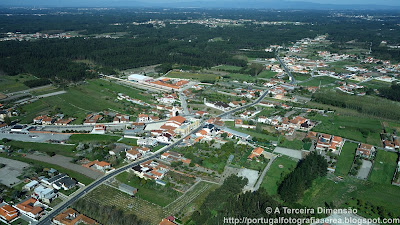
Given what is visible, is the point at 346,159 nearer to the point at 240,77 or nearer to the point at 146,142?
the point at 146,142

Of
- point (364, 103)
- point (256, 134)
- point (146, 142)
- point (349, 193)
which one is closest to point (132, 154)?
point (146, 142)

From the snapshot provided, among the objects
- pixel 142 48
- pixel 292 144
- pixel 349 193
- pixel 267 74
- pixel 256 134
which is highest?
pixel 142 48

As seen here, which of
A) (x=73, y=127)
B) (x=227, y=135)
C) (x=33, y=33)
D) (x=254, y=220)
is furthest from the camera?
(x=33, y=33)

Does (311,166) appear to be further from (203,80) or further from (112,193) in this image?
(203,80)

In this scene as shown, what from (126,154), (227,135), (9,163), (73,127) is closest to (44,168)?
(9,163)

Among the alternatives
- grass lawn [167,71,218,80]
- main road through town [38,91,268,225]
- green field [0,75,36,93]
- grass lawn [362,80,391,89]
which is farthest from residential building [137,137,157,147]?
grass lawn [362,80,391,89]

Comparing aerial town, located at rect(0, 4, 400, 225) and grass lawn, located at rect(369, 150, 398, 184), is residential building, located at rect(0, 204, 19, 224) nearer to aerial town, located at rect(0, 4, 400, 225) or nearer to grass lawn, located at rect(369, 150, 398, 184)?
aerial town, located at rect(0, 4, 400, 225)
